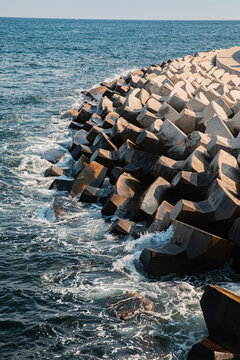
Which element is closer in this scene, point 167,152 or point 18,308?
point 18,308

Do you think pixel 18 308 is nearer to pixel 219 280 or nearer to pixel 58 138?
pixel 219 280

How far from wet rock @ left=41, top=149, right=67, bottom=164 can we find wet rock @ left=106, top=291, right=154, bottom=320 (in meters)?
6.03

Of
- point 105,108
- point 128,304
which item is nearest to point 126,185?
point 128,304

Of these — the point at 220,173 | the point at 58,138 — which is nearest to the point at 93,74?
the point at 58,138

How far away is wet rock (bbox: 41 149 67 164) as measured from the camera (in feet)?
34.9

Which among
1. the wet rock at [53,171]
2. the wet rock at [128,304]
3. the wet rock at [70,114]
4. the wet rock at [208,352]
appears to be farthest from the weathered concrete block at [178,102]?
the wet rock at [208,352]

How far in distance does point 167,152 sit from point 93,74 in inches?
706

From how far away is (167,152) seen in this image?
8641 mm

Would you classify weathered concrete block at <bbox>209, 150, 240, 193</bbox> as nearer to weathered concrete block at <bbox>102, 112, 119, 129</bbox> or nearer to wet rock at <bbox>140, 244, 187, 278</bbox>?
wet rock at <bbox>140, 244, 187, 278</bbox>

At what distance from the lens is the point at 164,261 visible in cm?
557

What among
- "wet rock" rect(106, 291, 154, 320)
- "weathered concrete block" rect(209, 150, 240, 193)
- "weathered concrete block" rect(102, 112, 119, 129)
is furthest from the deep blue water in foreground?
"weathered concrete block" rect(102, 112, 119, 129)

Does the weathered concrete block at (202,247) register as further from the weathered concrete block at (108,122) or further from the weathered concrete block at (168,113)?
the weathered concrete block at (108,122)

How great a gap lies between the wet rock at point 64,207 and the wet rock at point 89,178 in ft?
1.87

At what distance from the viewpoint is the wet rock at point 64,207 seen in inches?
292
